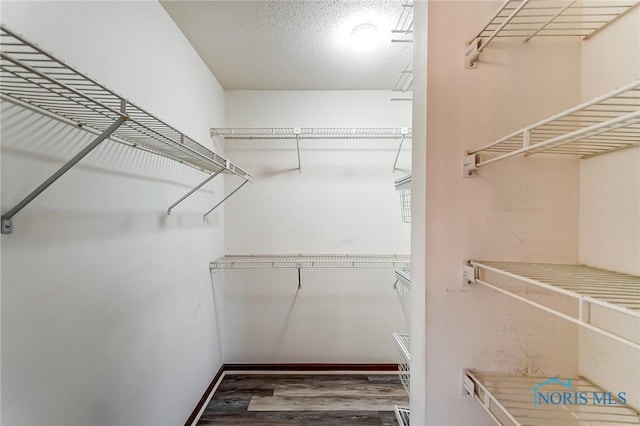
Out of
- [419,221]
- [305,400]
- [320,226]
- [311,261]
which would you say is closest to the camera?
[419,221]

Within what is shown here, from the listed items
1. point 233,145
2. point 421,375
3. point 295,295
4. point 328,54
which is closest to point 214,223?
point 233,145

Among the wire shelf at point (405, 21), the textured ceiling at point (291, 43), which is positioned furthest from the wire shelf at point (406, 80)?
the wire shelf at point (405, 21)

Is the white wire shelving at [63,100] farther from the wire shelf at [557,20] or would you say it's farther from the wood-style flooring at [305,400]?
the wood-style flooring at [305,400]

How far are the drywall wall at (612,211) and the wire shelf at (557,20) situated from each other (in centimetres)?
3

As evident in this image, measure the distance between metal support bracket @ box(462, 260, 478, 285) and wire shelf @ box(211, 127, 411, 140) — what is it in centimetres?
130

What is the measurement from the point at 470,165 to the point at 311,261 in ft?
4.83

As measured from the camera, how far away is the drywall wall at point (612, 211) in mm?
668

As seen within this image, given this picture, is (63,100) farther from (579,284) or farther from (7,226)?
(579,284)

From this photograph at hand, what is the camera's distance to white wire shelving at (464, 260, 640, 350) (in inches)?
18.2

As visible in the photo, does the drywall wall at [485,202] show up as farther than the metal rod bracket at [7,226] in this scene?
Yes

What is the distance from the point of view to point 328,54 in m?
1.67

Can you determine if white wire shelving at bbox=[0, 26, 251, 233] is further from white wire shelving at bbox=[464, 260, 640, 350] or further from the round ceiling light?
the round ceiling light

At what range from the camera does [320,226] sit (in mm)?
2158

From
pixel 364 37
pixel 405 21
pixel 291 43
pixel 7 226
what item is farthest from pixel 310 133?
pixel 7 226
